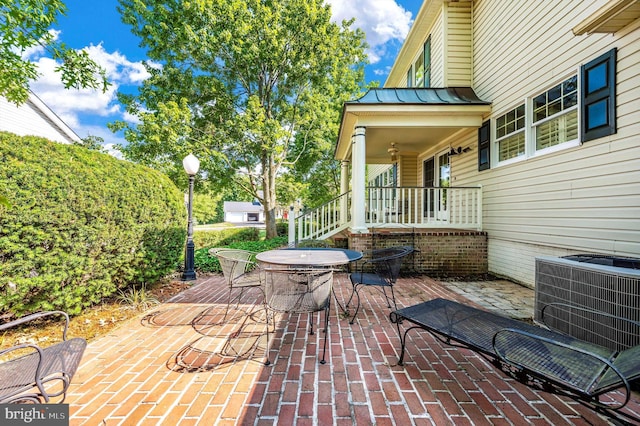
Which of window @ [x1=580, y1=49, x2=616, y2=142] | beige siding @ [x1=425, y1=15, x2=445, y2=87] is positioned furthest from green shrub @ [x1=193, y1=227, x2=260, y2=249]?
window @ [x1=580, y1=49, x2=616, y2=142]

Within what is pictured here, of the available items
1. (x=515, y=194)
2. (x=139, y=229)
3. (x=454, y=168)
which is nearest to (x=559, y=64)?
(x=515, y=194)

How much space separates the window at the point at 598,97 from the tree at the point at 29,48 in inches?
292

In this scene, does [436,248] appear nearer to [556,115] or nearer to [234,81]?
[556,115]

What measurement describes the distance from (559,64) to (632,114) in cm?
160

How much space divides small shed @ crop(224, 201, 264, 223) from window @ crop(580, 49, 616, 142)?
61793mm

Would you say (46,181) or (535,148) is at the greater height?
(535,148)

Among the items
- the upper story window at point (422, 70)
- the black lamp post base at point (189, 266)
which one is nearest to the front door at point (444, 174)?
the upper story window at point (422, 70)

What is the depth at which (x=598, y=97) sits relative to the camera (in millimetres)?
3582

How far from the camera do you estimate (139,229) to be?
411cm

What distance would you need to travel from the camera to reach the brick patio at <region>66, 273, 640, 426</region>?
70.0 inches

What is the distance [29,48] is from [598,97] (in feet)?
26.2

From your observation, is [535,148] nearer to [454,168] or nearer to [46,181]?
[454,168]

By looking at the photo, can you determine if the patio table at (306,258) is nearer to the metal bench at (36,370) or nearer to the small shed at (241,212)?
the metal bench at (36,370)

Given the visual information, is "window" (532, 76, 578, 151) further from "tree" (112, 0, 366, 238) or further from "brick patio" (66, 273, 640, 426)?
"tree" (112, 0, 366, 238)
